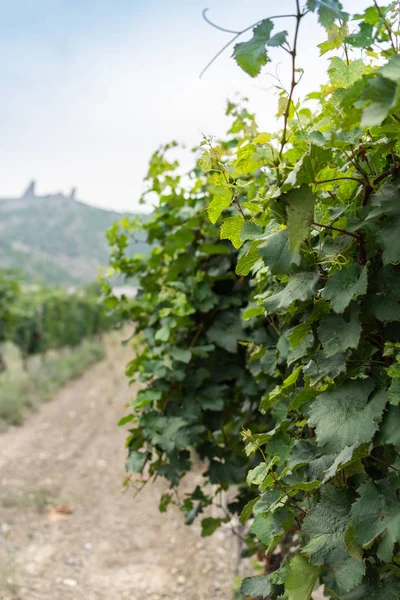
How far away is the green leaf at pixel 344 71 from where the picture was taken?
0.83 m

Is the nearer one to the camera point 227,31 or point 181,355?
point 227,31

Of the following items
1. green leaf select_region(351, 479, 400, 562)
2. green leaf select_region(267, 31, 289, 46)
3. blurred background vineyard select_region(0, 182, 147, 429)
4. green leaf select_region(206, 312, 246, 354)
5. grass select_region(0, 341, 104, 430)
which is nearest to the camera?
green leaf select_region(351, 479, 400, 562)

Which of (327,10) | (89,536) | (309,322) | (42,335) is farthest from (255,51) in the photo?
(42,335)

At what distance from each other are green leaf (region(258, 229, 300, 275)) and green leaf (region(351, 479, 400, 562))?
0.38m

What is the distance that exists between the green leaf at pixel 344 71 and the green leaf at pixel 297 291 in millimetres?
336

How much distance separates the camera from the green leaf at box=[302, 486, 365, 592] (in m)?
0.79

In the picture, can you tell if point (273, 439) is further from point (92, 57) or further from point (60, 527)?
point (60, 527)

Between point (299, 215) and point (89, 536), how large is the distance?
14.9 feet

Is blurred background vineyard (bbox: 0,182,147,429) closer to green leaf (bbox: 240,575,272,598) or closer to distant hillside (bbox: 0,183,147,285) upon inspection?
green leaf (bbox: 240,575,272,598)

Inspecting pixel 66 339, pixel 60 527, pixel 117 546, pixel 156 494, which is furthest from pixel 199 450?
pixel 66 339

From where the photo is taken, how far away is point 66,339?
14109 millimetres

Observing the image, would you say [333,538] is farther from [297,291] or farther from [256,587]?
[297,291]

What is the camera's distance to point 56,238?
217ft

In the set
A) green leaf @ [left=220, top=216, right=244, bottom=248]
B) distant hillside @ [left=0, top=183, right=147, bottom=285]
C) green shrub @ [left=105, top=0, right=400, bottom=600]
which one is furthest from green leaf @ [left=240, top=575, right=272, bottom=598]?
distant hillside @ [left=0, top=183, right=147, bottom=285]
